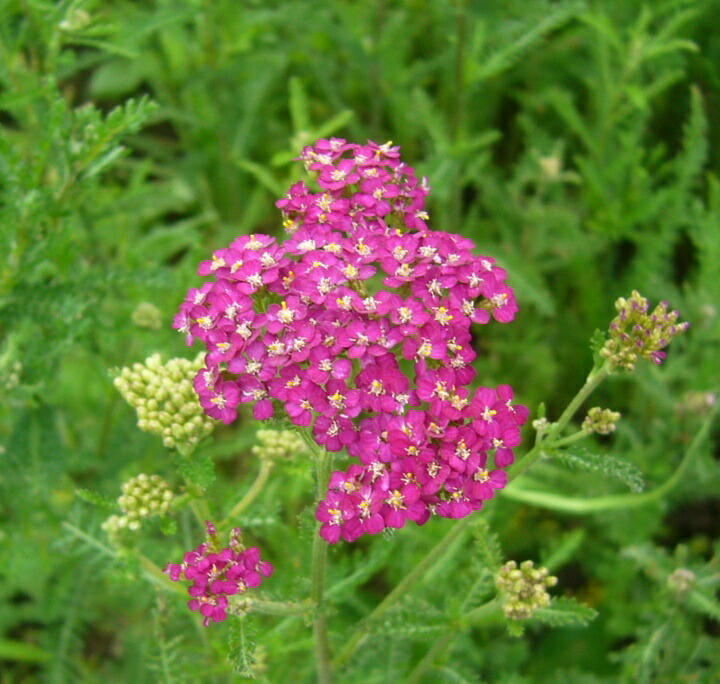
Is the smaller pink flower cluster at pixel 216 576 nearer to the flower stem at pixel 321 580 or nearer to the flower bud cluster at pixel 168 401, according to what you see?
the flower stem at pixel 321 580

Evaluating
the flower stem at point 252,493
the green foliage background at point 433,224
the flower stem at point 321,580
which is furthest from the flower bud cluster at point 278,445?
the flower stem at point 321,580

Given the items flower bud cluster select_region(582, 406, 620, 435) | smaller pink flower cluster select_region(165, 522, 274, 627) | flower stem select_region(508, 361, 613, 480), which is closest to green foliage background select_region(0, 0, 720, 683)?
smaller pink flower cluster select_region(165, 522, 274, 627)

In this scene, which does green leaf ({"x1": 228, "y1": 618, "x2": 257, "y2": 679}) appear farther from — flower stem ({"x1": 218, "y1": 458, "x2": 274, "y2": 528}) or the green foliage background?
flower stem ({"x1": 218, "y1": 458, "x2": 274, "y2": 528})

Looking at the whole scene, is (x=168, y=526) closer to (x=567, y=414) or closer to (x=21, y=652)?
(x=567, y=414)

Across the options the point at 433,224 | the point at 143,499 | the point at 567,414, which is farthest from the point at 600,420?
the point at 433,224

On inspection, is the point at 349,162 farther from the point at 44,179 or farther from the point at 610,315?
the point at 610,315

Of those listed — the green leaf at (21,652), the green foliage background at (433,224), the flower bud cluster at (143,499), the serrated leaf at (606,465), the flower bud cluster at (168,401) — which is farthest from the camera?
the green leaf at (21,652)
